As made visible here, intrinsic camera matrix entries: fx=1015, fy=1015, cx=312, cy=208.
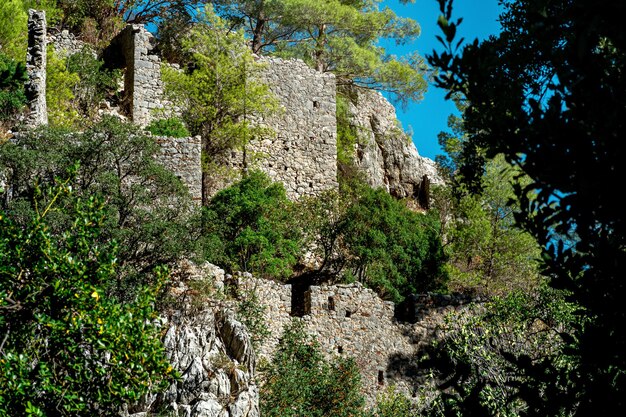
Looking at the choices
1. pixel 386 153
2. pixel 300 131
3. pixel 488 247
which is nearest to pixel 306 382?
pixel 300 131

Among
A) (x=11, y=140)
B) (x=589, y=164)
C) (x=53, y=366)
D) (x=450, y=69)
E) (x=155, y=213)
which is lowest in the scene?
(x=53, y=366)

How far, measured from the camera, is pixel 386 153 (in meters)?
35.5

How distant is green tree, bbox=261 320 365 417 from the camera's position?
19.4m

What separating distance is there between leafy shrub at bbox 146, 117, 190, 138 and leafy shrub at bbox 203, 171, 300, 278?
2.04 meters

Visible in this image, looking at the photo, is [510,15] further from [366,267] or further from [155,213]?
[366,267]

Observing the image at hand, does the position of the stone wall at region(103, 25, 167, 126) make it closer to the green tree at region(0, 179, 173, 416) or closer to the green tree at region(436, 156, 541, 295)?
the green tree at region(436, 156, 541, 295)

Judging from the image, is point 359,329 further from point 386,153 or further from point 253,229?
point 386,153

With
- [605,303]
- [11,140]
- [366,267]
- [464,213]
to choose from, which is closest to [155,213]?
[11,140]

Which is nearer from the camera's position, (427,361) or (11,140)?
(427,361)

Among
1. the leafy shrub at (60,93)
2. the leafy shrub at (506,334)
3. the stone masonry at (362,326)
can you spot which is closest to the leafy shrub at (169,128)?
the leafy shrub at (60,93)

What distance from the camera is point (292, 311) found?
23.3 meters

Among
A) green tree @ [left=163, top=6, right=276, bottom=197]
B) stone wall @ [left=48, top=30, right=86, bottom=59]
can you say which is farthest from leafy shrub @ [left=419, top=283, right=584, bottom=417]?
stone wall @ [left=48, top=30, right=86, bottom=59]

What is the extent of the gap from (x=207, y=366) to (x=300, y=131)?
15183 millimetres

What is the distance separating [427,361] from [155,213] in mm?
15263
